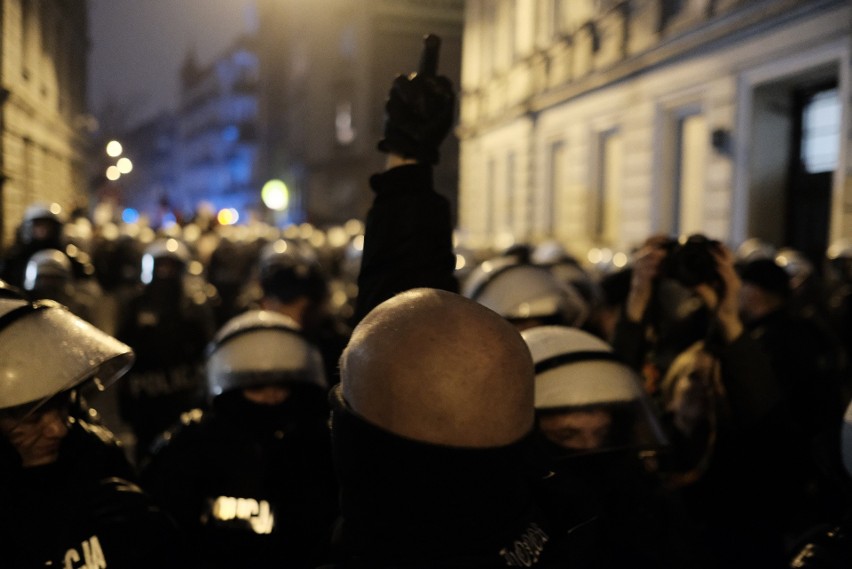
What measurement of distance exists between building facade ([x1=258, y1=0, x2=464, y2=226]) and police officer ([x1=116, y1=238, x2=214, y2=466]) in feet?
68.2

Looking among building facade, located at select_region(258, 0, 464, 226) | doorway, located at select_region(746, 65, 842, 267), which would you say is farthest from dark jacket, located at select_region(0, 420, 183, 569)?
building facade, located at select_region(258, 0, 464, 226)

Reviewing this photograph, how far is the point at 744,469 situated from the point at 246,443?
5.39 ft

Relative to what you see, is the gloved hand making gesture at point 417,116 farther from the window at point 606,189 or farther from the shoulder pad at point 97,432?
the window at point 606,189

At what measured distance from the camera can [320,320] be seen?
5230 mm

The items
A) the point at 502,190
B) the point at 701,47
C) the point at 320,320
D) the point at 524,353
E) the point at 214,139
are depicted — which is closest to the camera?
the point at 524,353

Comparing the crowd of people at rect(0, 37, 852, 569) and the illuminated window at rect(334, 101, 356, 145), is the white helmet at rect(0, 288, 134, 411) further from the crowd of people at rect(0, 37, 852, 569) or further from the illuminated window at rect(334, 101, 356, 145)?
the illuminated window at rect(334, 101, 356, 145)

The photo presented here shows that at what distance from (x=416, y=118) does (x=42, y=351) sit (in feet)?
3.58

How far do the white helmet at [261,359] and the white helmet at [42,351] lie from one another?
1058 mm

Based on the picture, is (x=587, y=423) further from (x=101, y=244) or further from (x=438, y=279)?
(x=101, y=244)

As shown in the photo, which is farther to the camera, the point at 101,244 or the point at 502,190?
the point at 502,190

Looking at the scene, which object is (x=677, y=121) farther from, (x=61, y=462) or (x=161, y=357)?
(x=61, y=462)

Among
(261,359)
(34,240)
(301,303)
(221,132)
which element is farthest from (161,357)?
(221,132)

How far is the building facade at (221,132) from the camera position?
74.9m

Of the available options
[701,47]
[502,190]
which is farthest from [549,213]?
[701,47]
